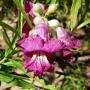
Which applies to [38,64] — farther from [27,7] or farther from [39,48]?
[27,7]

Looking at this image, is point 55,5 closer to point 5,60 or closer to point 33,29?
point 33,29

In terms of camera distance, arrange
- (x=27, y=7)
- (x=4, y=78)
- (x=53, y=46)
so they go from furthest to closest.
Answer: (x=4, y=78) → (x=27, y=7) → (x=53, y=46)

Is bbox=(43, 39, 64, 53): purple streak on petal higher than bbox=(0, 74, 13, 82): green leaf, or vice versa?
bbox=(43, 39, 64, 53): purple streak on petal

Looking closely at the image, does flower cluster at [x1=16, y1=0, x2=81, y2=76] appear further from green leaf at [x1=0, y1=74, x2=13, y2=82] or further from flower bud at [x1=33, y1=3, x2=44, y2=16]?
green leaf at [x1=0, y1=74, x2=13, y2=82]

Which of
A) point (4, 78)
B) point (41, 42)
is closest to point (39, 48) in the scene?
point (41, 42)

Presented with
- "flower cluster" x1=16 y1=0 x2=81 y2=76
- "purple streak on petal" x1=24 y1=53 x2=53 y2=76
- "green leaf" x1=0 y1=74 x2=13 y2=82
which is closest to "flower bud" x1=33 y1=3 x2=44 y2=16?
"flower cluster" x1=16 y1=0 x2=81 y2=76

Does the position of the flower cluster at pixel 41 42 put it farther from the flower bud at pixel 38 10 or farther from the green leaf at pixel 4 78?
the green leaf at pixel 4 78

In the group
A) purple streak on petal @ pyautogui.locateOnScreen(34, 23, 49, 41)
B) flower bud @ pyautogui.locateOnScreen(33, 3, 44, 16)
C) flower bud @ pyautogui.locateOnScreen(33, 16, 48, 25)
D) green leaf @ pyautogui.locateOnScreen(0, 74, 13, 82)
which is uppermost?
flower bud @ pyautogui.locateOnScreen(33, 3, 44, 16)

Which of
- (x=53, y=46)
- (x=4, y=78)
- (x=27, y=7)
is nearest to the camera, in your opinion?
(x=53, y=46)
